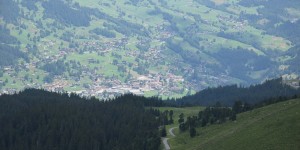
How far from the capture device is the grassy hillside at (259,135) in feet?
418

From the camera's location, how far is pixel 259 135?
140 meters

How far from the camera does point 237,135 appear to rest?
15038cm

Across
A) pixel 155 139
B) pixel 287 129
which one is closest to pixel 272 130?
pixel 287 129

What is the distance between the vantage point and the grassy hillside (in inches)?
5020

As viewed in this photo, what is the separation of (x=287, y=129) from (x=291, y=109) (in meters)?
18.2

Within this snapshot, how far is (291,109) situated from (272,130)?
13632 mm

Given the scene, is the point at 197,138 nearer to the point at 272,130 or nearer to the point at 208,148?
the point at 208,148

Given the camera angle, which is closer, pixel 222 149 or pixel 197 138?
pixel 222 149

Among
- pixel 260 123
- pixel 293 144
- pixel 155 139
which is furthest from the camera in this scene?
pixel 155 139

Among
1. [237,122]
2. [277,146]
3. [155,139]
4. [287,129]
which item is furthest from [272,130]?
[155,139]

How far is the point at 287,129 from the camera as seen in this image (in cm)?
13275

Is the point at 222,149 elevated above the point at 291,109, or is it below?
below

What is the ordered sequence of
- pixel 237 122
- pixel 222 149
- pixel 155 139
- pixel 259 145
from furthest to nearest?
pixel 155 139
pixel 237 122
pixel 222 149
pixel 259 145

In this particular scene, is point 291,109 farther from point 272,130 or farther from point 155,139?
point 155,139
